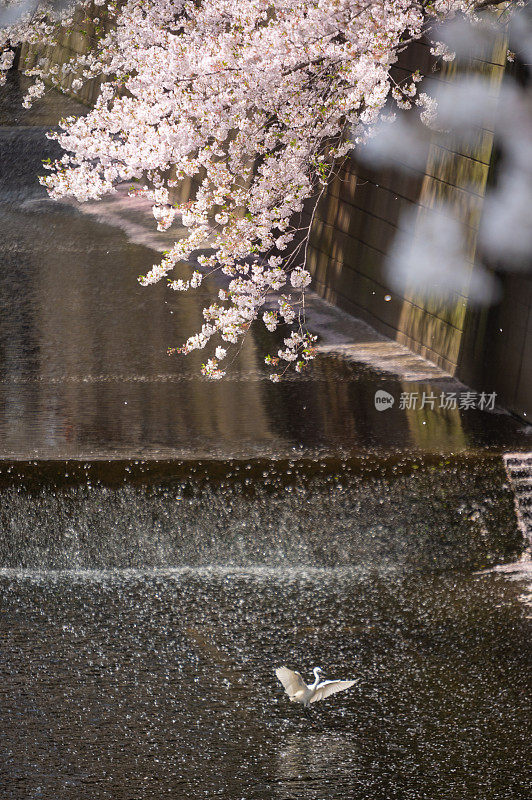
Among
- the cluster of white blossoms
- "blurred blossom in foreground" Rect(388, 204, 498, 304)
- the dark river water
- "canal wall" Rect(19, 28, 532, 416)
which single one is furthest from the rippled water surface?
"blurred blossom in foreground" Rect(388, 204, 498, 304)

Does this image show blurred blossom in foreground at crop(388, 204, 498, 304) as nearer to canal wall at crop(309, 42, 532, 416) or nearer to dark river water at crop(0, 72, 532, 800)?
canal wall at crop(309, 42, 532, 416)

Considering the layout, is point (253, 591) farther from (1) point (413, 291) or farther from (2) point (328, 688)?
(1) point (413, 291)

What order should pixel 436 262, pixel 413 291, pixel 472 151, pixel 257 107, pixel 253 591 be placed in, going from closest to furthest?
pixel 253 591, pixel 472 151, pixel 436 262, pixel 257 107, pixel 413 291

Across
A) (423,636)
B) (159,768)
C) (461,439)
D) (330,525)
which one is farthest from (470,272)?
(159,768)

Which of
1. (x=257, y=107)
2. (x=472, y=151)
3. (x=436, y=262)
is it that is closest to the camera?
(x=472, y=151)

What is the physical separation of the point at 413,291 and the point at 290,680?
11.2ft

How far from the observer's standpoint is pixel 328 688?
12.0 ft

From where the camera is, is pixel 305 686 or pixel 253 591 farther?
pixel 253 591

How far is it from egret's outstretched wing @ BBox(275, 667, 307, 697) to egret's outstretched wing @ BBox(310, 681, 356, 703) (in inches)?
2.7

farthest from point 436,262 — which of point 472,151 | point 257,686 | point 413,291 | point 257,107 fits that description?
point 257,686

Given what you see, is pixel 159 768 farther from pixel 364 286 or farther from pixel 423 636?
pixel 364 286

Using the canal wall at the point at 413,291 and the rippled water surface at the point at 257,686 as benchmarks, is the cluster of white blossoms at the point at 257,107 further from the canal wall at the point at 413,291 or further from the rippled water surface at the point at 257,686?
the rippled water surface at the point at 257,686

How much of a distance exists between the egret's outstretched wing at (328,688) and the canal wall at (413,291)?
2274 mm

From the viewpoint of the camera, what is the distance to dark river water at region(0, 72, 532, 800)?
138 inches
